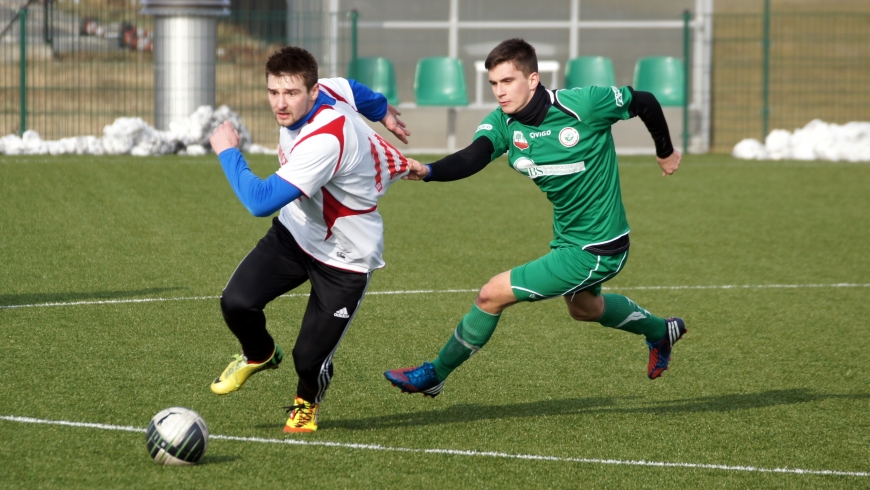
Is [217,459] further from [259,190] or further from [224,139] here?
[224,139]

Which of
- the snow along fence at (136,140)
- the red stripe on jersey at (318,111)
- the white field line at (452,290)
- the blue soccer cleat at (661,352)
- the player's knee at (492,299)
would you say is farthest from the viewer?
the snow along fence at (136,140)

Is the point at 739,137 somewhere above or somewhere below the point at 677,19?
below

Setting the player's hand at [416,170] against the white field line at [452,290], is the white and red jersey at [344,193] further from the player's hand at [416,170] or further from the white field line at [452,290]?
the white field line at [452,290]

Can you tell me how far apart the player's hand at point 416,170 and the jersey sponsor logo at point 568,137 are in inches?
28.9

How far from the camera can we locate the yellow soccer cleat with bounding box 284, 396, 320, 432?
17.3 feet

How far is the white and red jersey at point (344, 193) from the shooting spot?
16.3 ft

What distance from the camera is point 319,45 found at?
18078mm

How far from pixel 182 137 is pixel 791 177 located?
8.41 m

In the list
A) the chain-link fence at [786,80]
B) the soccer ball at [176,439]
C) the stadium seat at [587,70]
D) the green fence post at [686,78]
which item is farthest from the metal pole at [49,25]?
the soccer ball at [176,439]

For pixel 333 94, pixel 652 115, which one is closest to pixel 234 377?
pixel 333 94

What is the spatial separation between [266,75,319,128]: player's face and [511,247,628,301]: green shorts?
1332 millimetres

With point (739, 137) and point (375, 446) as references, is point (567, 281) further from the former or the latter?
point (739, 137)

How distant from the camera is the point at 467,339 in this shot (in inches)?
219

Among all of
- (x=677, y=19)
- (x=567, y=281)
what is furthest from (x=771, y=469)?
(x=677, y=19)
